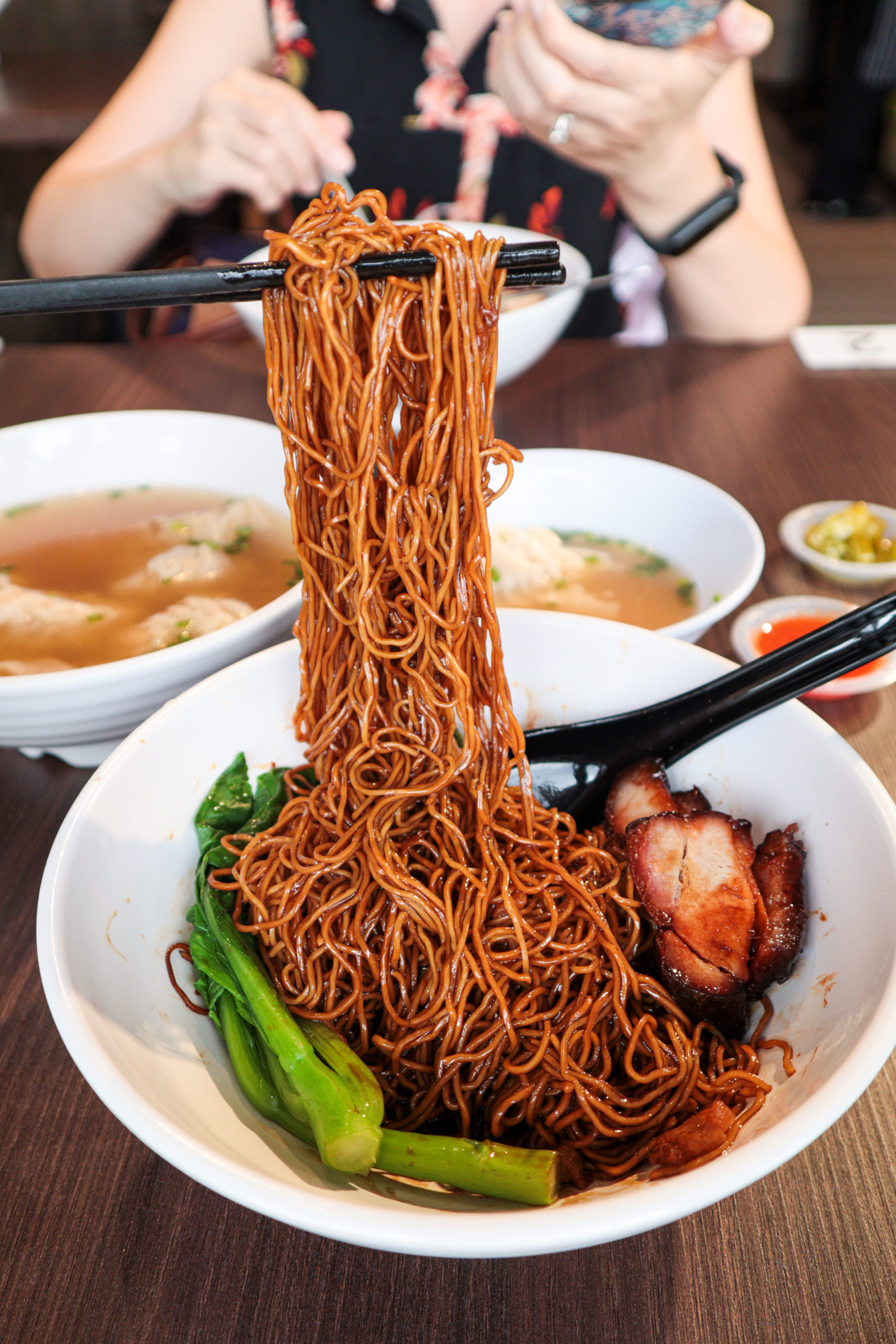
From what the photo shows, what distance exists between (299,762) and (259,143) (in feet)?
6.46

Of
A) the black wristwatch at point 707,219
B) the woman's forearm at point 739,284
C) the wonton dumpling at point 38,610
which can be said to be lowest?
the wonton dumpling at point 38,610

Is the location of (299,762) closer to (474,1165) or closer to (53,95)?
(474,1165)

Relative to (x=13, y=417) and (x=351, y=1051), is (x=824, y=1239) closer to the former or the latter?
(x=351, y=1051)

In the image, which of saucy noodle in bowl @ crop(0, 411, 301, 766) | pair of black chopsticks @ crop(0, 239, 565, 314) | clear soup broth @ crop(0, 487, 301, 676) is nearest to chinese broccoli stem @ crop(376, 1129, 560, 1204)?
saucy noodle in bowl @ crop(0, 411, 301, 766)

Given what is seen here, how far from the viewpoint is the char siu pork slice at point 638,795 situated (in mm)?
1186

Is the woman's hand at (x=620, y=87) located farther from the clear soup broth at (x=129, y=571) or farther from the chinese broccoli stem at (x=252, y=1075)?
the chinese broccoli stem at (x=252, y=1075)

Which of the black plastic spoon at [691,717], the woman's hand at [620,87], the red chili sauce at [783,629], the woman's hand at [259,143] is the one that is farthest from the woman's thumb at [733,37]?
the black plastic spoon at [691,717]

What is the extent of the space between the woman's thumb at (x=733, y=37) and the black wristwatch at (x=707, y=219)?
0.99 ft

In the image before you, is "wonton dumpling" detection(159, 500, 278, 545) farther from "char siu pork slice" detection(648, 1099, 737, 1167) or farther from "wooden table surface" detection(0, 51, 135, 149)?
"wooden table surface" detection(0, 51, 135, 149)

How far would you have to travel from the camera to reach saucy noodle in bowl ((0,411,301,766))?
1256 mm

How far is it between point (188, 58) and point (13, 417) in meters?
1.57

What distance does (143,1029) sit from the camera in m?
0.90

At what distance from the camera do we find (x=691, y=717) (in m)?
1.18

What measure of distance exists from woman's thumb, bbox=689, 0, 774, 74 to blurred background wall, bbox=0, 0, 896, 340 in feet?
10.0
